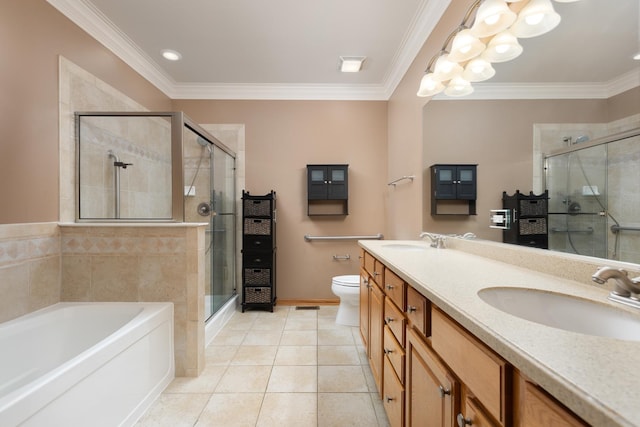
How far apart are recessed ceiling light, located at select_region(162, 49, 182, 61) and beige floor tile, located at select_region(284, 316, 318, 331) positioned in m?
2.75

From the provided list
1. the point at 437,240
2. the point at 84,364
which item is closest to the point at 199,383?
the point at 84,364

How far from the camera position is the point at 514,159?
4.13 feet

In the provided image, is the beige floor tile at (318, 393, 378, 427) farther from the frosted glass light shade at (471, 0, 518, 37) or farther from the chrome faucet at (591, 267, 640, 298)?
the frosted glass light shade at (471, 0, 518, 37)

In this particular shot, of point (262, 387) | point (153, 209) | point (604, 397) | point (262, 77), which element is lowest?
point (262, 387)

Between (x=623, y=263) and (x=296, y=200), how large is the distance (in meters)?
2.60

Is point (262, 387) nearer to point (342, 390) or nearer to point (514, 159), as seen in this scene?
point (342, 390)

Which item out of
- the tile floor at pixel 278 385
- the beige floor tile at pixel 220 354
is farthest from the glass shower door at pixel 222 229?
the tile floor at pixel 278 385

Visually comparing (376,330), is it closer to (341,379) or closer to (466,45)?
(341,379)

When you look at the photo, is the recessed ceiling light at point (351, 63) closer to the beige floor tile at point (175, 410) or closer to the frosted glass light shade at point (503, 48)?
the frosted glass light shade at point (503, 48)

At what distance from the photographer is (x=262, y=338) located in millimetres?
2246

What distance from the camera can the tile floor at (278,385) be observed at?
137 centimetres

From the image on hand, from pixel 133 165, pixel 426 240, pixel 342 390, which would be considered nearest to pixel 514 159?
pixel 426 240

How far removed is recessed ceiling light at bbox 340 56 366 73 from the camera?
250 cm

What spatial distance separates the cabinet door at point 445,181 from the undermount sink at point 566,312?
39.2 inches
